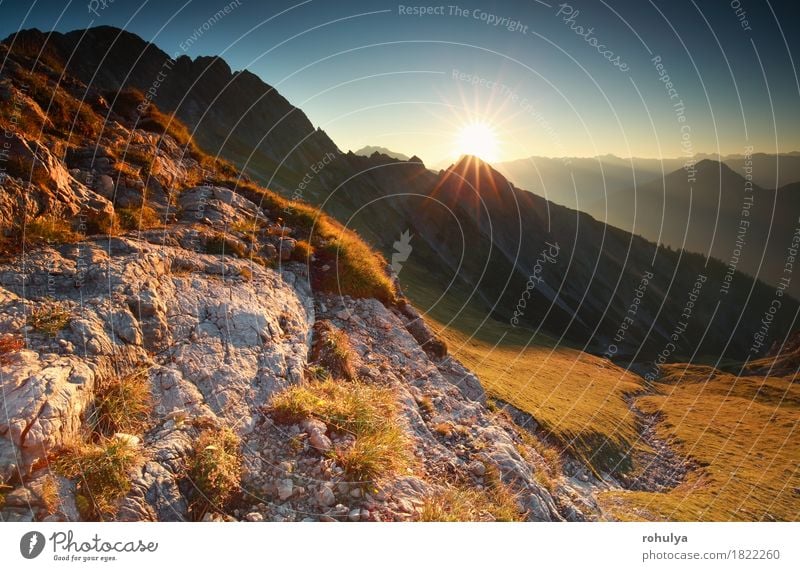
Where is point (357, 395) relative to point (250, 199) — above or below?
below

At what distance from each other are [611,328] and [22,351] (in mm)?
149397

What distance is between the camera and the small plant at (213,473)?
6.16 meters

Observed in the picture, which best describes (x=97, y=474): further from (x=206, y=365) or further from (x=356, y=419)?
(x=356, y=419)

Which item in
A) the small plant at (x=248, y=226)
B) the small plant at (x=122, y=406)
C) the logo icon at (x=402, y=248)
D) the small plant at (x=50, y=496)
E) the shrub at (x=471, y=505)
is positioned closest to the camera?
the small plant at (x=50, y=496)

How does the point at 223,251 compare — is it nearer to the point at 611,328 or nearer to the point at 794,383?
the point at 794,383

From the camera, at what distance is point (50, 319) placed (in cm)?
696

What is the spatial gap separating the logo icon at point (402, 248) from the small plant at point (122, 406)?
256 ft

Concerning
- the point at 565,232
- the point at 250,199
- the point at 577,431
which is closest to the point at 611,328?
the point at 565,232

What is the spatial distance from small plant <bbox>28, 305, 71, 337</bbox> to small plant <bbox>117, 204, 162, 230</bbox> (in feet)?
13.6

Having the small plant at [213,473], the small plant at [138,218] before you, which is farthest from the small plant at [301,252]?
the small plant at [213,473]

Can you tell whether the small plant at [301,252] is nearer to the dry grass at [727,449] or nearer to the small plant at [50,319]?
the small plant at [50,319]

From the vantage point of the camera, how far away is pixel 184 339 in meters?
8.41
